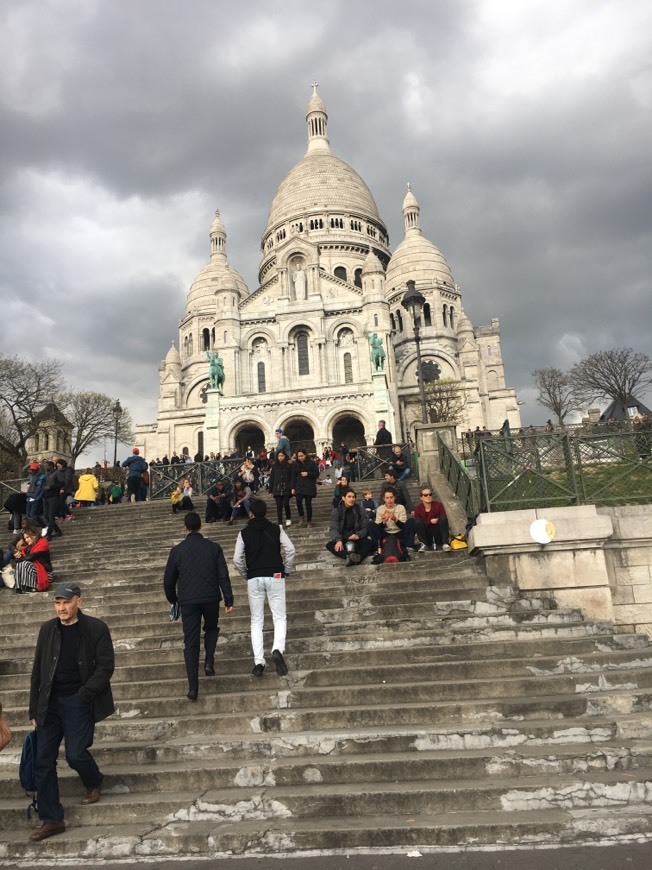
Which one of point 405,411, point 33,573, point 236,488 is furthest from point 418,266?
point 33,573

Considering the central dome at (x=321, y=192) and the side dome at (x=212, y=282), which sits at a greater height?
the central dome at (x=321, y=192)

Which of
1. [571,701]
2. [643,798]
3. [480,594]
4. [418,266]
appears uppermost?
[418,266]

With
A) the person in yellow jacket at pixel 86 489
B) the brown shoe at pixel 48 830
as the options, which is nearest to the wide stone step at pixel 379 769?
the brown shoe at pixel 48 830

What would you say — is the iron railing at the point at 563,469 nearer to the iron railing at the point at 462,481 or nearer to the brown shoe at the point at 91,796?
the iron railing at the point at 462,481

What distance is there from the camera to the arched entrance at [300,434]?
133 feet

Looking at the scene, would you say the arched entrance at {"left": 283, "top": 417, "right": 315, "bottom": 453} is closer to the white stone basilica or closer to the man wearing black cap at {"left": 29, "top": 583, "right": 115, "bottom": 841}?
the white stone basilica

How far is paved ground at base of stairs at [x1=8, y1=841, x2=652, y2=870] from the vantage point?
3.49 metres

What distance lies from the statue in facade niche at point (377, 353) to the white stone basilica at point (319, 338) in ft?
2.16

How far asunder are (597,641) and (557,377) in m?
43.4

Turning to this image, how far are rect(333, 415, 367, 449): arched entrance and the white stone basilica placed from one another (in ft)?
0.37

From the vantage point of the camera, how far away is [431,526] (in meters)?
9.30

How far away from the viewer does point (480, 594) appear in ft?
24.8

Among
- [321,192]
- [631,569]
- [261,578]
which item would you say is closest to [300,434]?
[321,192]

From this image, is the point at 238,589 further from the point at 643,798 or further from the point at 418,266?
the point at 418,266
